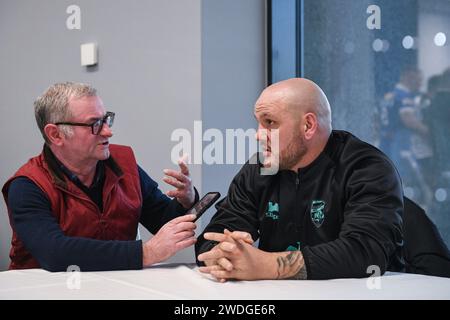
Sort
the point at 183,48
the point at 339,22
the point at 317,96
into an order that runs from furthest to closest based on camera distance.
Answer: the point at 339,22 → the point at 183,48 → the point at 317,96

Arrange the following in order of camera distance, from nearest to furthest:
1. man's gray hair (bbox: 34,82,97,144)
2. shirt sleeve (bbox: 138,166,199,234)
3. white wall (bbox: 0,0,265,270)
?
man's gray hair (bbox: 34,82,97,144) < shirt sleeve (bbox: 138,166,199,234) < white wall (bbox: 0,0,265,270)

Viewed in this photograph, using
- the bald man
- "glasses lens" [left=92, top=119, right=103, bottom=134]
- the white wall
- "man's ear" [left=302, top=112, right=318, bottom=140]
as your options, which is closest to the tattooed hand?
the bald man

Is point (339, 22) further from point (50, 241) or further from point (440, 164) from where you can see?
point (50, 241)

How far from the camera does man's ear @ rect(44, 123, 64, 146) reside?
1954 millimetres

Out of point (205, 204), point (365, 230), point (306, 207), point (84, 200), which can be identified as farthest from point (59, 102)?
point (365, 230)

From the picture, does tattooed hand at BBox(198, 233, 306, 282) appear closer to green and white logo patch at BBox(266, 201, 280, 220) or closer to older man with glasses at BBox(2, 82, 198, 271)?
older man with glasses at BBox(2, 82, 198, 271)

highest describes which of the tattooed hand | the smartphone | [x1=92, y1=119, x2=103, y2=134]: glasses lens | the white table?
[x1=92, y1=119, x2=103, y2=134]: glasses lens

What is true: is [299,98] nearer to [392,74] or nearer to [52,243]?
[52,243]

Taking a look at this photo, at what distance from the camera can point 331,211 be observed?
1652 millimetres

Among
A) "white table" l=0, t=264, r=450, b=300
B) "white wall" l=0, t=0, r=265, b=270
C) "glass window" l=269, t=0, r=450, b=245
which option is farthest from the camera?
"white wall" l=0, t=0, r=265, b=270
